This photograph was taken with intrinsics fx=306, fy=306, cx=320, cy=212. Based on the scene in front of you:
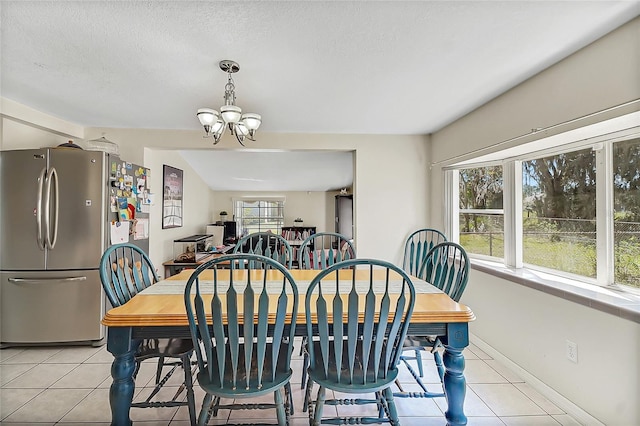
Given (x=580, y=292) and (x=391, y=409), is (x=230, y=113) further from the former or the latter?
(x=580, y=292)

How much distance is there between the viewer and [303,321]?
147 centimetres

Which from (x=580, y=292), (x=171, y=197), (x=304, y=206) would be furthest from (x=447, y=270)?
(x=304, y=206)

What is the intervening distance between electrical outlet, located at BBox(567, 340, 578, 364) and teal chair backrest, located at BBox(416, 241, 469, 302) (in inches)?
28.8

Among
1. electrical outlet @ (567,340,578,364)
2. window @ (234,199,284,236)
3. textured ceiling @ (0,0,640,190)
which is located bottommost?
electrical outlet @ (567,340,578,364)

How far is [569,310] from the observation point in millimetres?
1919

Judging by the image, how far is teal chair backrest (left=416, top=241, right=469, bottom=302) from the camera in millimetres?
1929

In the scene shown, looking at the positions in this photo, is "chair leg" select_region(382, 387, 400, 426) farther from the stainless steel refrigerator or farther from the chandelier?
the stainless steel refrigerator

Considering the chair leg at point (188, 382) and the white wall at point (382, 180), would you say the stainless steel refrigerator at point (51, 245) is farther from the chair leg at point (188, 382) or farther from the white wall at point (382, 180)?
the chair leg at point (188, 382)

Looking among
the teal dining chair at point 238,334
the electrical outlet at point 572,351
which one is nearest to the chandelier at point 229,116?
the teal dining chair at point 238,334

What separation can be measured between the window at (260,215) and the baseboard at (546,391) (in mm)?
6035

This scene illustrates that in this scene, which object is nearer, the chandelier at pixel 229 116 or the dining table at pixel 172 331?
the dining table at pixel 172 331

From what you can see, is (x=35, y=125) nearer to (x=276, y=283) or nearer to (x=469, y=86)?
(x=276, y=283)

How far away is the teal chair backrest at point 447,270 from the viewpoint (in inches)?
75.9

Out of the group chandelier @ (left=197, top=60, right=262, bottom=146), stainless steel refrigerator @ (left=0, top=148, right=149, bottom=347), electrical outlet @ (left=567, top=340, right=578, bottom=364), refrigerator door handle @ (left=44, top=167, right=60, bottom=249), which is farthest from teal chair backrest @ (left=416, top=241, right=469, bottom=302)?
refrigerator door handle @ (left=44, top=167, right=60, bottom=249)
